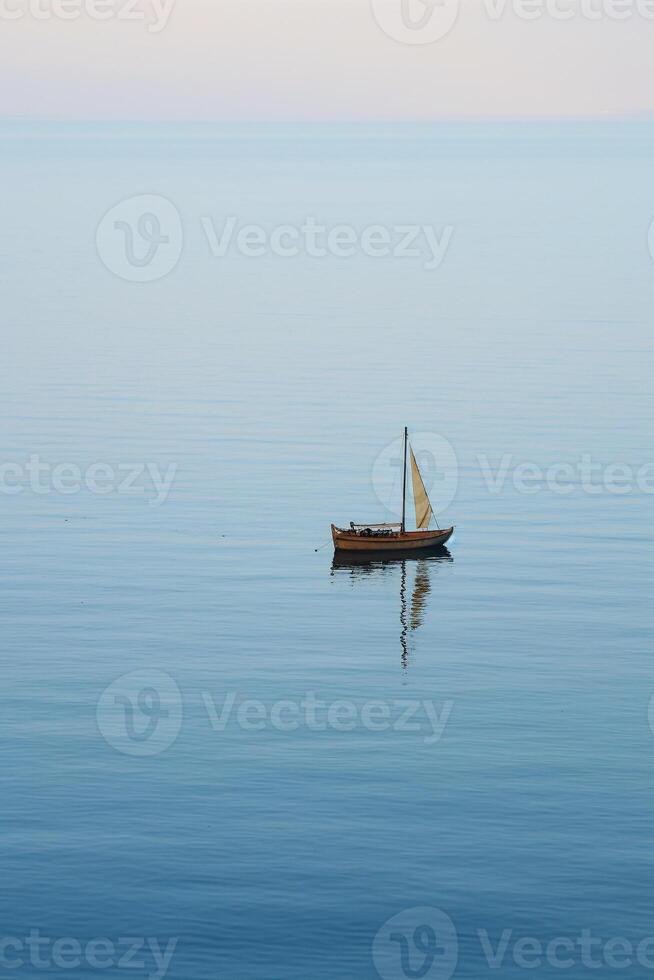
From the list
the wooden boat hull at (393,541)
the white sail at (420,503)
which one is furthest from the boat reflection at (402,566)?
the white sail at (420,503)

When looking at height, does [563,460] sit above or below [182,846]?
above

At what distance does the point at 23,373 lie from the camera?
640ft

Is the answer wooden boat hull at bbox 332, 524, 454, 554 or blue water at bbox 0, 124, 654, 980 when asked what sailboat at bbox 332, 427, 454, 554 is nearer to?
wooden boat hull at bbox 332, 524, 454, 554

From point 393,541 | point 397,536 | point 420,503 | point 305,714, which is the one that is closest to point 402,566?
point 393,541

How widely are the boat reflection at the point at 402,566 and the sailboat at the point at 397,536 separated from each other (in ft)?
1.66

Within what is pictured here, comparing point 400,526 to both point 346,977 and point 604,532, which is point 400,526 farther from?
point 346,977

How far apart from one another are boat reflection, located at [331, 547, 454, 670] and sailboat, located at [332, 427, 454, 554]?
50cm

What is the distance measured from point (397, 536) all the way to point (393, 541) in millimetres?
538

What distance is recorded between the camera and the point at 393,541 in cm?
12206

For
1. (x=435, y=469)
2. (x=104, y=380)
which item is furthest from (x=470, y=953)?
(x=104, y=380)

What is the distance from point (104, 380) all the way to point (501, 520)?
74.7 metres

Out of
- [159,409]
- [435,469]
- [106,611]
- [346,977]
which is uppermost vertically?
[159,409]

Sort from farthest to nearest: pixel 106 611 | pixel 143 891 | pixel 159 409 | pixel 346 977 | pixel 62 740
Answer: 1. pixel 159 409
2. pixel 106 611
3. pixel 62 740
4. pixel 143 891
5. pixel 346 977

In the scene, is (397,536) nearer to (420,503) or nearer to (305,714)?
(420,503)
